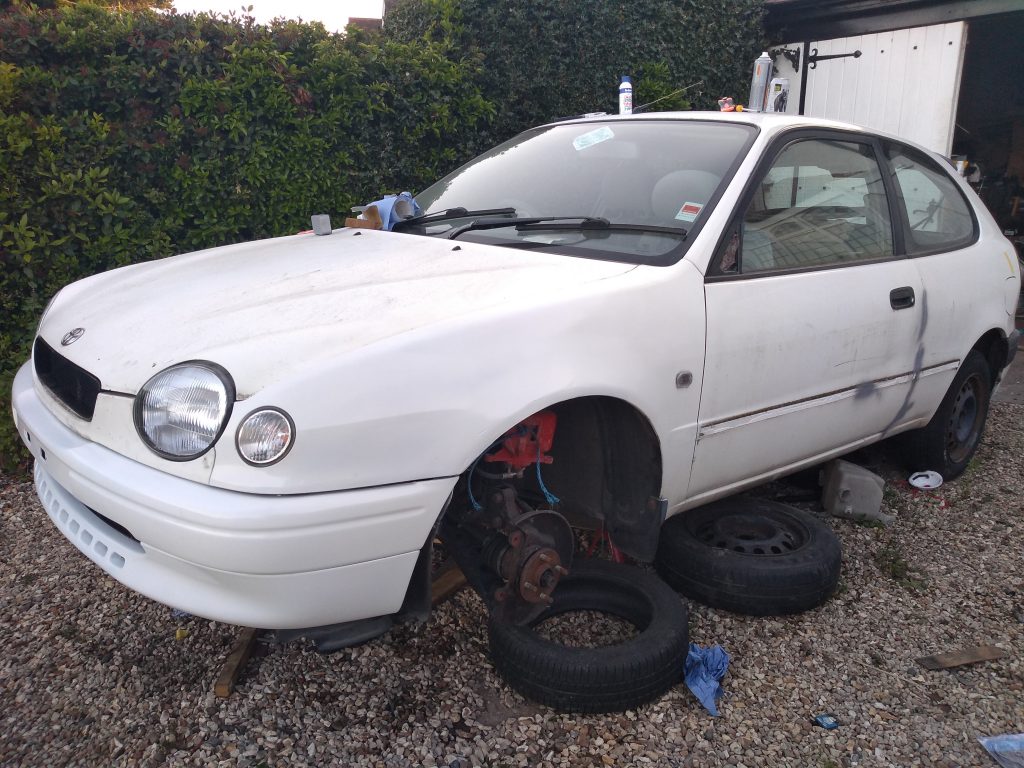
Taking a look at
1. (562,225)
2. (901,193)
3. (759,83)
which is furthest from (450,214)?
(759,83)

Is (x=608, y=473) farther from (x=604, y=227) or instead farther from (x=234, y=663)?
(x=234, y=663)

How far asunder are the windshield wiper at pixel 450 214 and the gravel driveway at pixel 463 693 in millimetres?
1418

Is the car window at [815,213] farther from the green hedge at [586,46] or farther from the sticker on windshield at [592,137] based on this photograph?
the green hedge at [586,46]

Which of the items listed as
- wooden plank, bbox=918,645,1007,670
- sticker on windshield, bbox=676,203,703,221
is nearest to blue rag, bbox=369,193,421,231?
sticker on windshield, bbox=676,203,703,221

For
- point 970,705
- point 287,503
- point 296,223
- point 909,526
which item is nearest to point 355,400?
point 287,503

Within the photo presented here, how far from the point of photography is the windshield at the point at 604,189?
2598 millimetres

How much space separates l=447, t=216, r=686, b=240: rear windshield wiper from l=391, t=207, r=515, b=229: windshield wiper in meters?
0.08

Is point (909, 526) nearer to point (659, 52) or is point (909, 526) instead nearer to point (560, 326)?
point (560, 326)

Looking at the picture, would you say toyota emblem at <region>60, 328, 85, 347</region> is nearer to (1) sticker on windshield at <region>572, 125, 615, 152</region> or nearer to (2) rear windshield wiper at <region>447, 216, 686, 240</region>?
(2) rear windshield wiper at <region>447, 216, 686, 240</region>

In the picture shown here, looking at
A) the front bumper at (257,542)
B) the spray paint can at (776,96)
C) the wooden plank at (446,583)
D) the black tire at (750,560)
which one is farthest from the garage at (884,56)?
the front bumper at (257,542)

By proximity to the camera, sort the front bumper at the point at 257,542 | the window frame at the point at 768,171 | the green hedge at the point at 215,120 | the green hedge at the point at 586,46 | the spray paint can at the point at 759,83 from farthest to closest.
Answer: the green hedge at the point at 586,46 → the spray paint can at the point at 759,83 → the green hedge at the point at 215,120 → the window frame at the point at 768,171 → the front bumper at the point at 257,542

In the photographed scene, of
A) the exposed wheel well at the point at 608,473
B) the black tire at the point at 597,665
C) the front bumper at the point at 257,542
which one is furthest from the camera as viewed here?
the exposed wheel well at the point at 608,473

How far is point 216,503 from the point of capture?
1.75m

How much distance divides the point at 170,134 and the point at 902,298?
3.67 m
